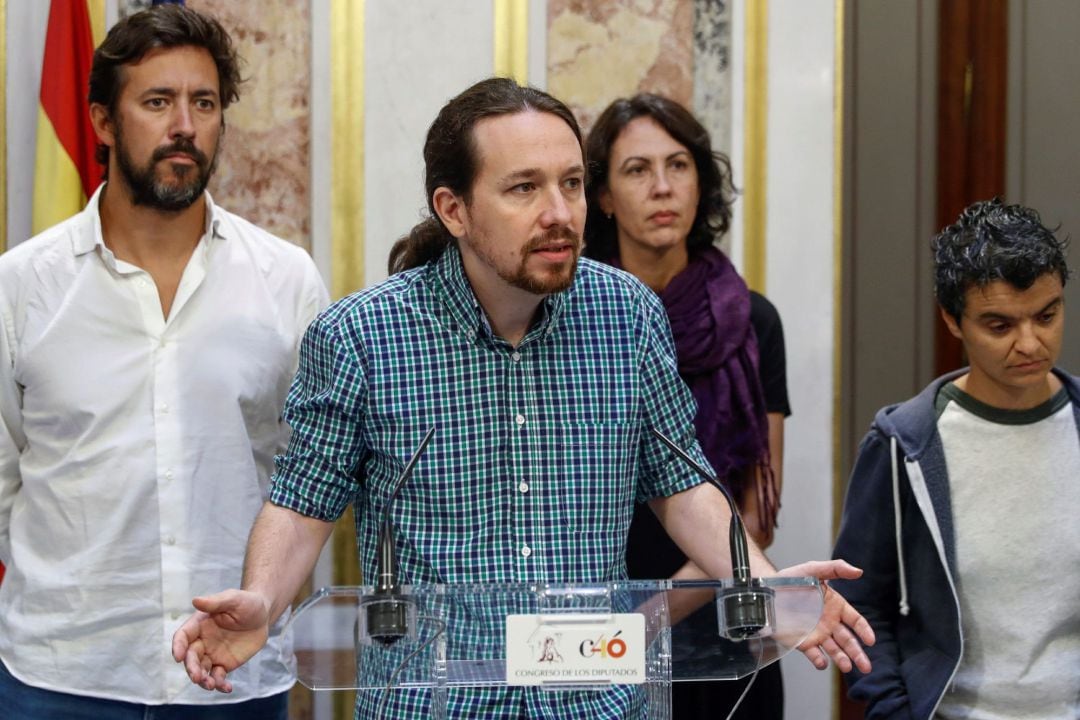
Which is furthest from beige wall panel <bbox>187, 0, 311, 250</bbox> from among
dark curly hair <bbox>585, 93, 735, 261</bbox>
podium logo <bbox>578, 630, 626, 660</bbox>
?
podium logo <bbox>578, 630, 626, 660</bbox>

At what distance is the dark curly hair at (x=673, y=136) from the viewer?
3.46 meters

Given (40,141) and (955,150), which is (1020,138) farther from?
(40,141)

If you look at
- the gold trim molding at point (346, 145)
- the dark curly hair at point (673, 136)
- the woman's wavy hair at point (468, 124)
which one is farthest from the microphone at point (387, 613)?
the gold trim molding at point (346, 145)

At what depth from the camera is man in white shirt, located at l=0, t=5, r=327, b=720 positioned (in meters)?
2.83

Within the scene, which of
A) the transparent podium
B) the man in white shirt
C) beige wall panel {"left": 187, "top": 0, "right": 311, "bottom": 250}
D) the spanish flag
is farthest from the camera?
beige wall panel {"left": 187, "top": 0, "right": 311, "bottom": 250}

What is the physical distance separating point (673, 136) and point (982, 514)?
46.9 inches

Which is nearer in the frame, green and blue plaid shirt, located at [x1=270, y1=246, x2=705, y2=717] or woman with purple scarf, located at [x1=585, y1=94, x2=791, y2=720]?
green and blue plaid shirt, located at [x1=270, y1=246, x2=705, y2=717]

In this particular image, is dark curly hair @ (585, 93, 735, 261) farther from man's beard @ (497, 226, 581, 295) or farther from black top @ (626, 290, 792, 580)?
man's beard @ (497, 226, 581, 295)

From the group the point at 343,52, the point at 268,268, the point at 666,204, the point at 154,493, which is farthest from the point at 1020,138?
the point at 154,493

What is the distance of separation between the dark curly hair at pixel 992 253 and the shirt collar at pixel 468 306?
783 mm

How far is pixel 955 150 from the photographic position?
161 inches

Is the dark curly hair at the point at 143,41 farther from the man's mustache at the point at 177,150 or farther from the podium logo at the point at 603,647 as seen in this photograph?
the podium logo at the point at 603,647

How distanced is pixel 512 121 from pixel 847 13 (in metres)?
2.01

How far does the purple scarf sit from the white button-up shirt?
91 centimetres
